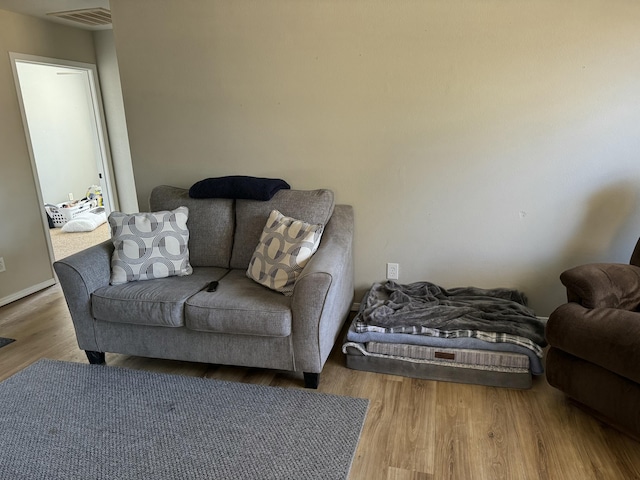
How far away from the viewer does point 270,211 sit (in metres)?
2.83

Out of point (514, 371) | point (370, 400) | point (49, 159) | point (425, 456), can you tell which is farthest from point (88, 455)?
point (49, 159)

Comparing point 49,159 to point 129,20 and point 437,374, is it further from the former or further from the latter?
point 437,374

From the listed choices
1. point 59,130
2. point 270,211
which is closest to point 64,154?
point 59,130

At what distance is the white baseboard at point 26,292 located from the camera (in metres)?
3.59

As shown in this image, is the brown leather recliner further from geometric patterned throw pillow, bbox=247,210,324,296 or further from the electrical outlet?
geometric patterned throw pillow, bbox=247,210,324,296

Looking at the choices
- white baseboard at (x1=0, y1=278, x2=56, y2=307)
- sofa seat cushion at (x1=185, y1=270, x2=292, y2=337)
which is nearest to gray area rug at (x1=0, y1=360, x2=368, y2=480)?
sofa seat cushion at (x1=185, y1=270, x2=292, y2=337)

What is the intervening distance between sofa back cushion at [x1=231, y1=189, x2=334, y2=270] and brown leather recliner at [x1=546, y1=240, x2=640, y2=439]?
142cm

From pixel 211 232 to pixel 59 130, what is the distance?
16.3ft

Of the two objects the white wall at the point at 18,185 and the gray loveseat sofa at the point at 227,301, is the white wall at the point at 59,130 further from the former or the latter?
the gray loveseat sofa at the point at 227,301

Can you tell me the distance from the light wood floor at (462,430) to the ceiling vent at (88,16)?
→ 9.15 feet

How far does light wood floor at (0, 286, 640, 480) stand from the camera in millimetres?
1780

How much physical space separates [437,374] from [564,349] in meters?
0.65

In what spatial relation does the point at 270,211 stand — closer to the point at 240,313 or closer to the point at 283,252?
the point at 283,252

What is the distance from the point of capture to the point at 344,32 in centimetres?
272
